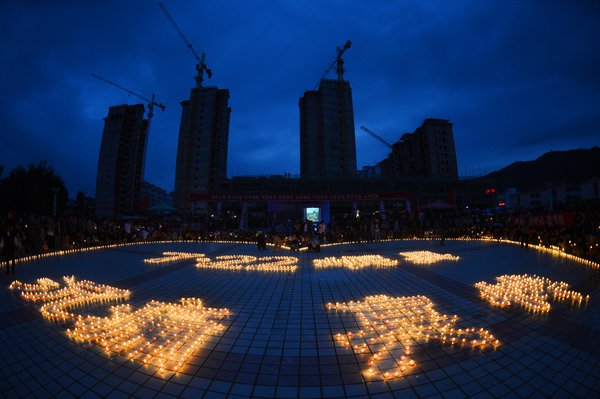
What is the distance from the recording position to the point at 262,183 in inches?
2322

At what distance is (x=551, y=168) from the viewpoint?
474 ft

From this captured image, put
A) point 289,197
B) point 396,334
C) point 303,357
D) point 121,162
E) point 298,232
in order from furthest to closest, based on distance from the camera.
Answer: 1. point 121,162
2. point 289,197
3. point 298,232
4. point 396,334
5. point 303,357

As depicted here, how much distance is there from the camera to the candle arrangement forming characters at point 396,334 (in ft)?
12.0

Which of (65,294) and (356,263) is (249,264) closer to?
(356,263)

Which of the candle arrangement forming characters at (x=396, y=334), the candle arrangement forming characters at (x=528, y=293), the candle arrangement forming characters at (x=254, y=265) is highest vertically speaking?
the candle arrangement forming characters at (x=254, y=265)

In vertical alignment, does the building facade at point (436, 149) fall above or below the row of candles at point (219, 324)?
above

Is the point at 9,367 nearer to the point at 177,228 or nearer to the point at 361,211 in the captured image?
the point at 177,228

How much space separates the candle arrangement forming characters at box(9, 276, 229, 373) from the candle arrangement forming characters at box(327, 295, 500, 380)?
239 centimetres

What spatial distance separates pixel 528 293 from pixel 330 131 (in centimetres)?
6978

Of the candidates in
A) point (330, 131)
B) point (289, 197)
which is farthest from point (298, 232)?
point (330, 131)

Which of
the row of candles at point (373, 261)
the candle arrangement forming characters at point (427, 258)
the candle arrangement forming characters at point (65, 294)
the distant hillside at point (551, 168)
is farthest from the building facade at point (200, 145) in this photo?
the distant hillside at point (551, 168)

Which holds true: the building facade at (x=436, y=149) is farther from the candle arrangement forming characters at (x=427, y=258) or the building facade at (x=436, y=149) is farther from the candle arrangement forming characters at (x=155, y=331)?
the candle arrangement forming characters at (x=155, y=331)

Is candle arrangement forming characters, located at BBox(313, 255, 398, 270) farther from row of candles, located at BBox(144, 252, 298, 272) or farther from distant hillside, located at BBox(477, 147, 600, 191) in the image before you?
distant hillside, located at BBox(477, 147, 600, 191)

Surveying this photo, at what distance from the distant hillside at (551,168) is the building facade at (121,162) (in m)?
136
